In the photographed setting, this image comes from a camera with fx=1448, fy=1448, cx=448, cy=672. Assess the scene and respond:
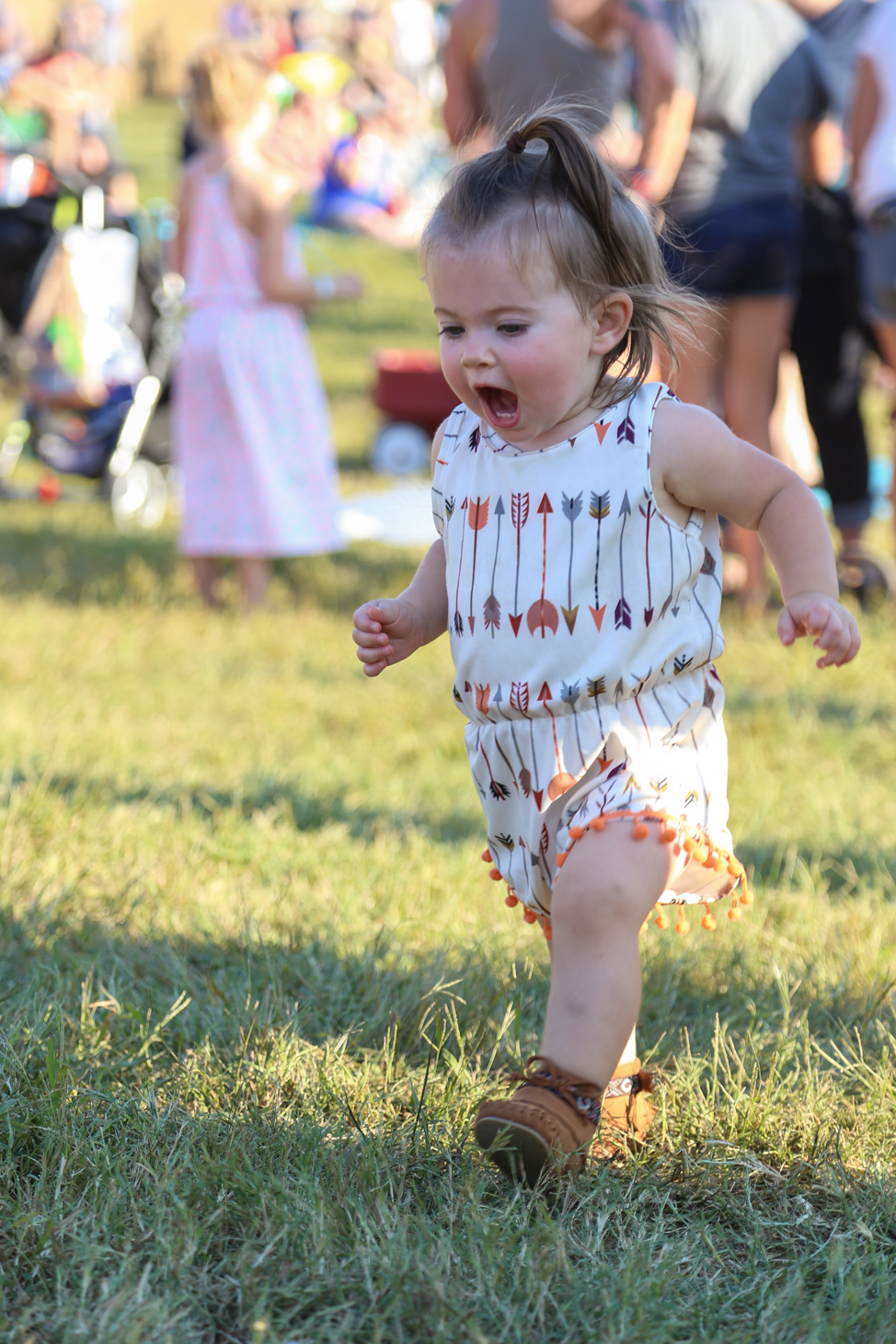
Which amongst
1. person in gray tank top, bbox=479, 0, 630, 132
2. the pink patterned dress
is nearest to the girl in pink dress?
the pink patterned dress

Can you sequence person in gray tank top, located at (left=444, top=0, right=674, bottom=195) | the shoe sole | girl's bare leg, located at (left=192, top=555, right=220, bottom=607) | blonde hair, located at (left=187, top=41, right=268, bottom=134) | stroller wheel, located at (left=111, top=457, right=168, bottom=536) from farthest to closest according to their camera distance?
stroller wheel, located at (left=111, top=457, right=168, bottom=536), girl's bare leg, located at (left=192, top=555, right=220, bottom=607), blonde hair, located at (left=187, top=41, right=268, bottom=134), person in gray tank top, located at (left=444, top=0, right=674, bottom=195), the shoe sole

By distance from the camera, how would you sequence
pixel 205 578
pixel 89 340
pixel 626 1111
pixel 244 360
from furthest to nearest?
pixel 89 340 → pixel 205 578 → pixel 244 360 → pixel 626 1111

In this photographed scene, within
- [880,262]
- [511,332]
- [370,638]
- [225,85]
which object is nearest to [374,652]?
[370,638]

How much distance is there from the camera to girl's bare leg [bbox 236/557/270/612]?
17.4 ft

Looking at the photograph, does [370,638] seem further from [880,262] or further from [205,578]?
[205,578]

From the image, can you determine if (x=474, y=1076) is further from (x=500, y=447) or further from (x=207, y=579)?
(x=207, y=579)

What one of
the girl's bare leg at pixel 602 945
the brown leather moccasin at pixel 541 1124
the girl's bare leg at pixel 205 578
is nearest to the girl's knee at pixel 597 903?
the girl's bare leg at pixel 602 945

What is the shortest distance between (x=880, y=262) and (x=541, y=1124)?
3.48 meters

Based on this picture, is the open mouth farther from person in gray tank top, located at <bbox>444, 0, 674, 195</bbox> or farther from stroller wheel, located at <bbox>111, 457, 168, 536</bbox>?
stroller wheel, located at <bbox>111, 457, 168, 536</bbox>

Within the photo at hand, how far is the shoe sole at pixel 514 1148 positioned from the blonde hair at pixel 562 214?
3.05 ft

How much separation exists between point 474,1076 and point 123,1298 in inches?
25.5

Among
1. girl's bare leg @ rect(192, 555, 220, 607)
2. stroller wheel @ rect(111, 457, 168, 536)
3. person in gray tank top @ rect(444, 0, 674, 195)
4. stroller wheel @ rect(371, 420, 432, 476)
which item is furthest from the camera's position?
stroller wheel @ rect(371, 420, 432, 476)

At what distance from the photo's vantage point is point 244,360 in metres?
5.27

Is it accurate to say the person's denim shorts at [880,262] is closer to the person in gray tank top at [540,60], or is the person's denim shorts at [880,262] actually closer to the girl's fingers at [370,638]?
the person in gray tank top at [540,60]
